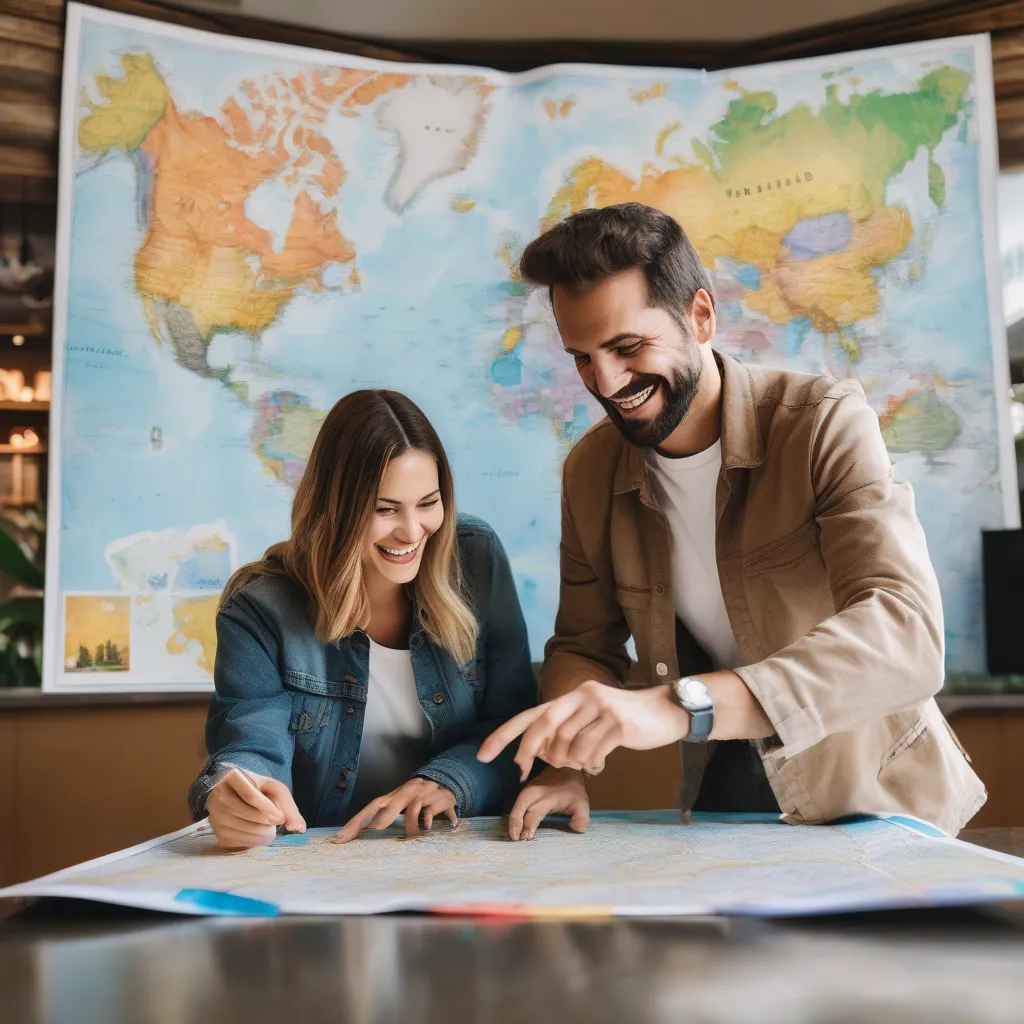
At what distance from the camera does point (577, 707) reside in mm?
1040

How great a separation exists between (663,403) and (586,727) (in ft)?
1.99

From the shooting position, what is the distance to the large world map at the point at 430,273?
2.61 m

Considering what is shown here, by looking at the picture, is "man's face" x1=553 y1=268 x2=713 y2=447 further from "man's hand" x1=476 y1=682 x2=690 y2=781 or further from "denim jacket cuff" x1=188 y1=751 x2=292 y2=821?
"denim jacket cuff" x1=188 y1=751 x2=292 y2=821

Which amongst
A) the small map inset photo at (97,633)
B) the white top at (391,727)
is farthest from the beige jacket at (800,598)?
the small map inset photo at (97,633)

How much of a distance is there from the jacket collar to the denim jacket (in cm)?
27

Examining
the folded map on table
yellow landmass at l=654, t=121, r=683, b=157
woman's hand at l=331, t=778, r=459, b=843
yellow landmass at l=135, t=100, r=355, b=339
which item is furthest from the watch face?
yellow landmass at l=654, t=121, r=683, b=157

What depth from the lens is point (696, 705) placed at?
1069mm

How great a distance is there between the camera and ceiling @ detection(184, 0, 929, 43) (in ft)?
9.26

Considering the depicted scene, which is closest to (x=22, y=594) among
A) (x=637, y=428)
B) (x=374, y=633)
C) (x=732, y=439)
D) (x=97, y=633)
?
(x=97, y=633)

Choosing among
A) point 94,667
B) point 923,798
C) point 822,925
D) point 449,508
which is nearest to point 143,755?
point 94,667

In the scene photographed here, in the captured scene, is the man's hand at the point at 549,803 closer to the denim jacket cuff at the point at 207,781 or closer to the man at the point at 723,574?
the man at the point at 723,574

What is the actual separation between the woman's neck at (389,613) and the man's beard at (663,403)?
0.45 metres

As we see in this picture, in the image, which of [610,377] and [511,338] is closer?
[610,377]

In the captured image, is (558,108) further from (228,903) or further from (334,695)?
(228,903)
